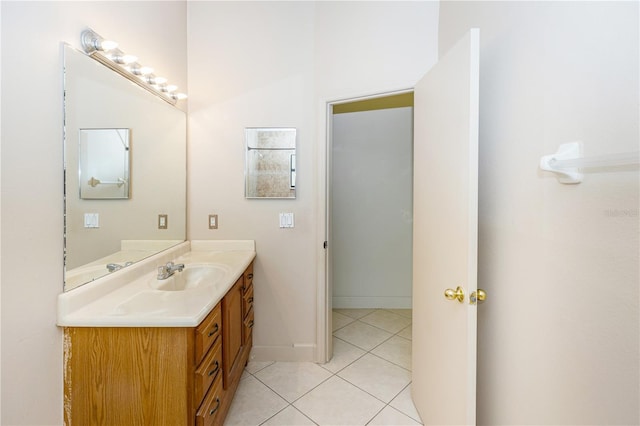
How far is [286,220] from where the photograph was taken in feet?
7.17

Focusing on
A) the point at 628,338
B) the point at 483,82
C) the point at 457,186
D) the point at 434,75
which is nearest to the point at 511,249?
the point at 457,186

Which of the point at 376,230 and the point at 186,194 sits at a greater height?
the point at 186,194

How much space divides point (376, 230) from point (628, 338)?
2.59m

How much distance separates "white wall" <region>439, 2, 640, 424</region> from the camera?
702mm

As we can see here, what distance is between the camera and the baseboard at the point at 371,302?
327 cm

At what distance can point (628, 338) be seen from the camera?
2.25 ft

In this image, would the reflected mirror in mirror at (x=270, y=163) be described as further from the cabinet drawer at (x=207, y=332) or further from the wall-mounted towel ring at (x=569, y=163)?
the wall-mounted towel ring at (x=569, y=163)

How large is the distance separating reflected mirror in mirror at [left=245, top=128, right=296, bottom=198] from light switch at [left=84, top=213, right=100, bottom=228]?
1008 millimetres

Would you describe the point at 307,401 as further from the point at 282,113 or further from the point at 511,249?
the point at 282,113

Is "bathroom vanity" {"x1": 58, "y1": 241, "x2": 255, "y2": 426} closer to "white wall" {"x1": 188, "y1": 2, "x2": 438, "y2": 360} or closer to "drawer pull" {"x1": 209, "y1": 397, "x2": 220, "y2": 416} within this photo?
"drawer pull" {"x1": 209, "y1": 397, "x2": 220, "y2": 416}

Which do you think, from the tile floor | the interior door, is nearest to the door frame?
the tile floor

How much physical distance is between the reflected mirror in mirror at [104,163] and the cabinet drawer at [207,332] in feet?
2.54

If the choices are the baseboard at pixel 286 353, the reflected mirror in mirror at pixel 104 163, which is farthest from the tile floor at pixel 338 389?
the reflected mirror in mirror at pixel 104 163

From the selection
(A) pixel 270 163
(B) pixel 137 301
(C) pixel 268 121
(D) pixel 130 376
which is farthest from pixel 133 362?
(C) pixel 268 121
